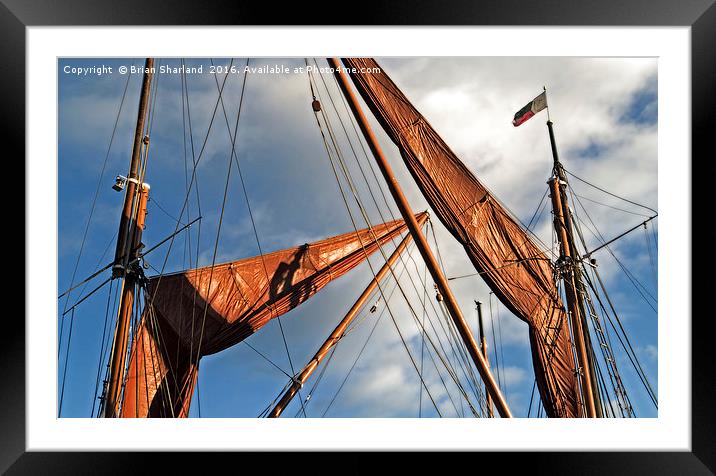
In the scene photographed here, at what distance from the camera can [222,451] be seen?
15.3ft

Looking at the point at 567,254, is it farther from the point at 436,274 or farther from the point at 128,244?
the point at 128,244

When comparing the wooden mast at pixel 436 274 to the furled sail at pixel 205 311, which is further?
the furled sail at pixel 205 311

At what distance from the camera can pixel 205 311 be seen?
10.8m

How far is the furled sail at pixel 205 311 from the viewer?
11.1 m

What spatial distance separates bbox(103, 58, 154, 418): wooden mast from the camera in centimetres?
809

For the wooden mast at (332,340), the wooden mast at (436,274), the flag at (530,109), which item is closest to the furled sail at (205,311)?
the wooden mast at (332,340)

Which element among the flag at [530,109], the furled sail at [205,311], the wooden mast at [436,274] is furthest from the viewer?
the furled sail at [205,311]

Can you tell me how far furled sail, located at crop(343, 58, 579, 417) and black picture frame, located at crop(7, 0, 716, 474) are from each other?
2889 millimetres

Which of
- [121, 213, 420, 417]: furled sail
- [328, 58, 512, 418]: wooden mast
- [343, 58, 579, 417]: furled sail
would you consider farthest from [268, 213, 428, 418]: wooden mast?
[328, 58, 512, 418]: wooden mast

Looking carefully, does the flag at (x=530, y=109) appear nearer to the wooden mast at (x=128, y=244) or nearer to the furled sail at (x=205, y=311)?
the furled sail at (x=205, y=311)
